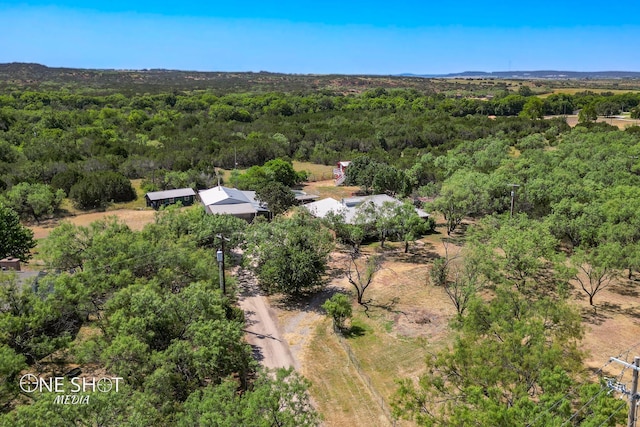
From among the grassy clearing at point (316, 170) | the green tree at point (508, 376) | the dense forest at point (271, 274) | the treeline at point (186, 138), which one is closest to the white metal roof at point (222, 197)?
the dense forest at point (271, 274)

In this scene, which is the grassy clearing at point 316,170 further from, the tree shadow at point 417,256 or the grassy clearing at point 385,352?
the grassy clearing at point 385,352

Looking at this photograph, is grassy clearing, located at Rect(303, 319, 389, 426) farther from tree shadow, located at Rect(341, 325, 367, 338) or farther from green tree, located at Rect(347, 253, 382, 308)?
green tree, located at Rect(347, 253, 382, 308)

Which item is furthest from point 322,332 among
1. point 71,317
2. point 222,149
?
point 222,149

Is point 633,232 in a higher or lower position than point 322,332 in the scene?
higher

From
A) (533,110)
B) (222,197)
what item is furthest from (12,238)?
(533,110)

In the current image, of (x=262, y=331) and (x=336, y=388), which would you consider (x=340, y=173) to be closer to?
(x=262, y=331)

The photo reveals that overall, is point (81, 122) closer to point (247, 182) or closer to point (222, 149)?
point (222, 149)
